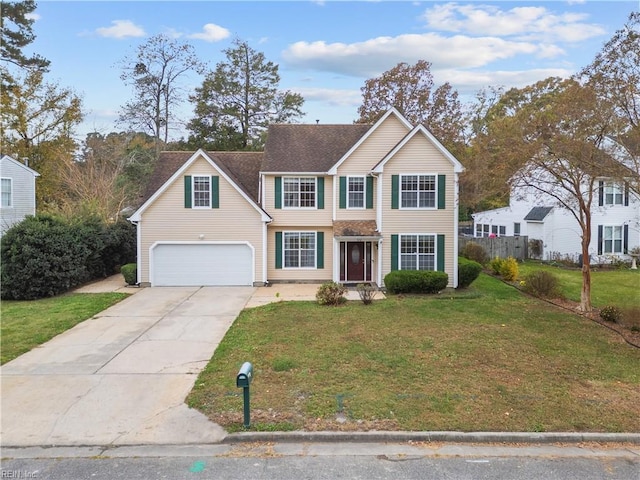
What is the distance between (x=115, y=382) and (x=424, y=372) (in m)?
5.68

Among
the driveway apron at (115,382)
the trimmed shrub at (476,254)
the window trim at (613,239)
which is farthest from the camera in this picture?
the window trim at (613,239)

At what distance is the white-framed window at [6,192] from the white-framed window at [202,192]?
14.6 m

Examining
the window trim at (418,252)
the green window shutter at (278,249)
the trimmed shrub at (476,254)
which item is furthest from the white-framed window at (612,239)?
the green window shutter at (278,249)

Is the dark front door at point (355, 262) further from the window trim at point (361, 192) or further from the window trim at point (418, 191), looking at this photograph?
the window trim at point (418, 191)

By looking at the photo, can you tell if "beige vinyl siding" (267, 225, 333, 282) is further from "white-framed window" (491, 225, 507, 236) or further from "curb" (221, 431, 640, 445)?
"white-framed window" (491, 225, 507, 236)

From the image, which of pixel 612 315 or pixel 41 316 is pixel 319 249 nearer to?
pixel 41 316

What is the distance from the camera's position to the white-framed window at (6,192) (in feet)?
85.1

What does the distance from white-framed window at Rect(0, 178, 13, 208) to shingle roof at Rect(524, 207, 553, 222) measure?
3275 centimetres

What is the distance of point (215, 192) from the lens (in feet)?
64.4

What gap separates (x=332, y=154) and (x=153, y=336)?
12600mm

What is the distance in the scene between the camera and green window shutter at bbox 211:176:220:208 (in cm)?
1958

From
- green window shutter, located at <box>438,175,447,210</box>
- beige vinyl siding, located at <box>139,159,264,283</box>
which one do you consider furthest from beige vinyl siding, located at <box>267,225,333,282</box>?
green window shutter, located at <box>438,175,447,210</box>

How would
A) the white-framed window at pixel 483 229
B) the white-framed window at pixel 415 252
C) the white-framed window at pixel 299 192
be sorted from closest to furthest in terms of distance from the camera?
the white-framed window at pixel 415 252, the white-framed window at pixel 299 192, the white-framed window at pixel 483 229

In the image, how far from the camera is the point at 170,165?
2186cm
